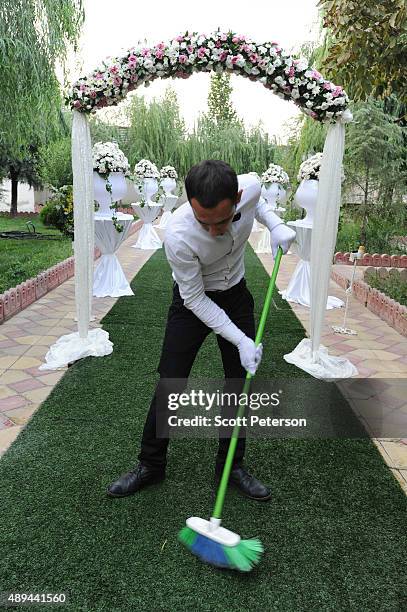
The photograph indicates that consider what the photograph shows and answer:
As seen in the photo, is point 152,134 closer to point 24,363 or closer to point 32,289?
point 32,289

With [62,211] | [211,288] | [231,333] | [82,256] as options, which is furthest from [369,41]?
[62,211]

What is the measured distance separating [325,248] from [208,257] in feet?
6.84

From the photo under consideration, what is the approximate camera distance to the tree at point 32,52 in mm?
6031

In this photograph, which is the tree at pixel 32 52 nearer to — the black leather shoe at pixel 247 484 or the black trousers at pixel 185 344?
the black trousers at pixel 185 344

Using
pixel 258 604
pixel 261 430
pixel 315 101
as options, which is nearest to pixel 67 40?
pixel 315 101

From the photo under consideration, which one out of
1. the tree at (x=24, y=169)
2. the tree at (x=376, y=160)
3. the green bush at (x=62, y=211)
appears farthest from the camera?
the tree at (x=24, y=169)

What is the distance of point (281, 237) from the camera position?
7.80 ft

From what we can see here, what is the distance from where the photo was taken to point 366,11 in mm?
3977

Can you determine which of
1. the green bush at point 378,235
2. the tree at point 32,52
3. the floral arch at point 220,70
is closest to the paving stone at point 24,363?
the floral arch at point 220,70

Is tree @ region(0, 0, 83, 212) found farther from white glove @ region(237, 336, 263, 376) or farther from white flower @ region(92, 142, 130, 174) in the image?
white glove @ region(237, 336, 263, 376)

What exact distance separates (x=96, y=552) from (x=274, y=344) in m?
2.90

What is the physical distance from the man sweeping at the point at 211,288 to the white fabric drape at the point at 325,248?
62.8 inches

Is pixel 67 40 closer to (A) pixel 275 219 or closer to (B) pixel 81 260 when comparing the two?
(B) pixel 81 260

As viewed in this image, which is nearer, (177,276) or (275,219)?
(177,276)
